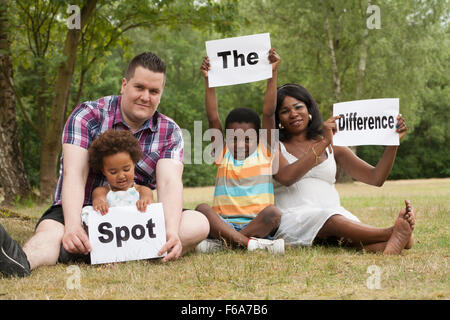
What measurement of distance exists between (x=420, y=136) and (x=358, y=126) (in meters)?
32.0

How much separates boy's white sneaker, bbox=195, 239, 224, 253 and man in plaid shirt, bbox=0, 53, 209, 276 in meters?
0.21

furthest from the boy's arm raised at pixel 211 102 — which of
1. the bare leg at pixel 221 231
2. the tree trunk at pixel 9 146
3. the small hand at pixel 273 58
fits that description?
the tree trunk at pixel 9 146

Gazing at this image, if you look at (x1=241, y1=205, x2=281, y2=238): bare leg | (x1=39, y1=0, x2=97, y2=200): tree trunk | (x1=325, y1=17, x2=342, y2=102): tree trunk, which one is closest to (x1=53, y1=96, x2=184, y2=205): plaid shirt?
(x1=241, y1=205, x2=281, y2=238): bare leg

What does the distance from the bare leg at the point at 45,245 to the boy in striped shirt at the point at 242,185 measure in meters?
1.06

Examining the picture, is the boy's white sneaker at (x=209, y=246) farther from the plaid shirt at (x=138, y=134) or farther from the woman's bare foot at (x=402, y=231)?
the woman's bare foot at (x=402, y=231)

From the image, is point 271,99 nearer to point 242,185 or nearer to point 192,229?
point 242,185

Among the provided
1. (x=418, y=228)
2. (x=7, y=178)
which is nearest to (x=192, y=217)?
(x=418, y=228)

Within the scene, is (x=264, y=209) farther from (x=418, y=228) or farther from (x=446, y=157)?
(x=446, y=157)

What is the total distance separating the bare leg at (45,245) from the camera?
2.94 metres

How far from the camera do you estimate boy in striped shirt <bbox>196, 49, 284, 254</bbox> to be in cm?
358

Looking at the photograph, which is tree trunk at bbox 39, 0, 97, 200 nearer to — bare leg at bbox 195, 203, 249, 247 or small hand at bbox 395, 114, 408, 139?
bare leg at bbox 195, 203, 249, 247

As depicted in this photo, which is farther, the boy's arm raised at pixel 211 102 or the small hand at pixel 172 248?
the boy's arm raised at pixel 211 102

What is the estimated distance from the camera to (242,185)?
3818mm

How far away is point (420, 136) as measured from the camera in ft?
108
